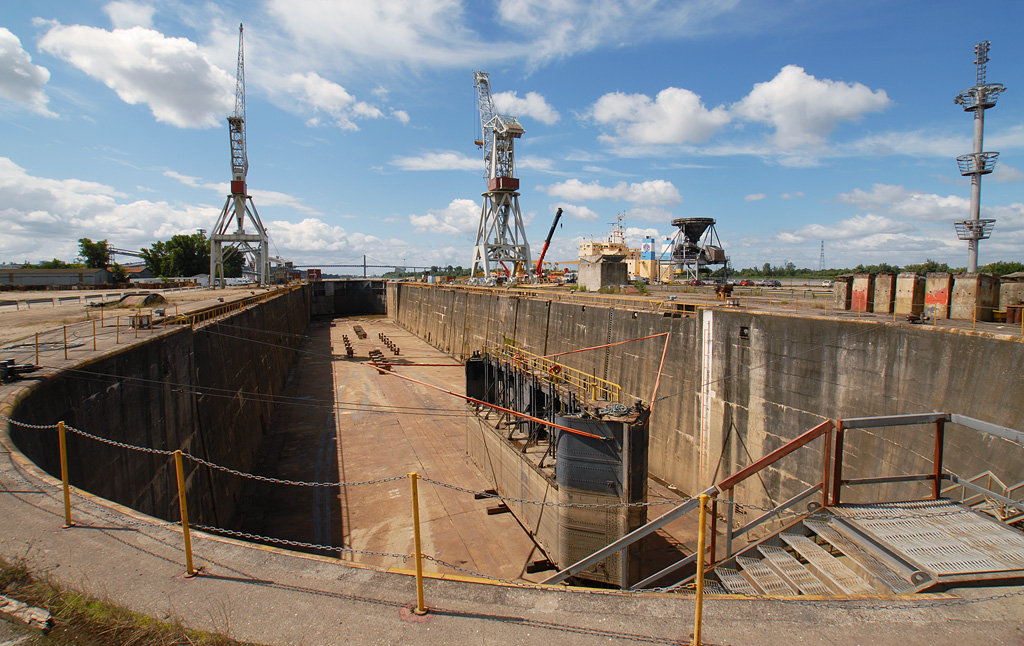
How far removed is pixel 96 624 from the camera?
151 inches

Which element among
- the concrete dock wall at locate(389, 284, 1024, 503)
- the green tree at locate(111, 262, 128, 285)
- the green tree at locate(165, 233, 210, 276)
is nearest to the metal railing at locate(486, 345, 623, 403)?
the concrete dock wall at locate(389, 284, 1024, 503)

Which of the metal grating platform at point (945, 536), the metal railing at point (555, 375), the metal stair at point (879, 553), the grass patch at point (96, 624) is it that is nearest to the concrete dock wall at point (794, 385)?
the metal railing at point (555, 375)

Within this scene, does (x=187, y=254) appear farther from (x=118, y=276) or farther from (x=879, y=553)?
(x=879, y=553)

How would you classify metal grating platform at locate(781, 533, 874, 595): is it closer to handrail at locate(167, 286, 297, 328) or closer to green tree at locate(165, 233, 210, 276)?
handrail at locate(167, 286, 297, 328)

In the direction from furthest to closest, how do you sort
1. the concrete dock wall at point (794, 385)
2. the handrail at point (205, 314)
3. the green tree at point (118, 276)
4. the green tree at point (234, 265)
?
the green tree at point (234, 265), the green tree at point (118, 276), the handrail at point (205, 314), the concrete dock wall at point (794, 385)

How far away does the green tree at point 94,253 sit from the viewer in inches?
2992

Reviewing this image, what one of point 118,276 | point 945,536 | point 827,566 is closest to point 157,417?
point 827,566

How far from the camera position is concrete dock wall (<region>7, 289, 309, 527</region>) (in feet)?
27.0

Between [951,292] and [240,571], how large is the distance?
52.8ft

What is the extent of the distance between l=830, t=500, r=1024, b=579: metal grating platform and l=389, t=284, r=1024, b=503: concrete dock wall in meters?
4.08

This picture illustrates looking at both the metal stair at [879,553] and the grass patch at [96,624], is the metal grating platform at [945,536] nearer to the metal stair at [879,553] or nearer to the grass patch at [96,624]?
the metal stair at [879,553]

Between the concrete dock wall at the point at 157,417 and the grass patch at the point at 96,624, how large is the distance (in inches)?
169

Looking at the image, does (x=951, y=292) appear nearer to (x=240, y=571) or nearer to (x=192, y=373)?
(x=240, y=571)

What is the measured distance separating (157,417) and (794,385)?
16708 mm
